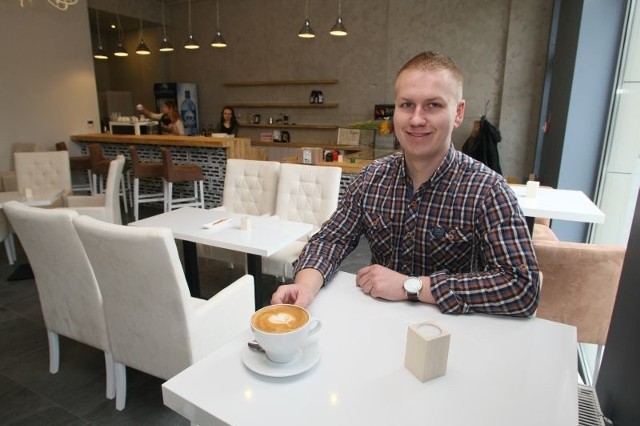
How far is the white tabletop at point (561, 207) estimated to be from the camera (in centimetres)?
230

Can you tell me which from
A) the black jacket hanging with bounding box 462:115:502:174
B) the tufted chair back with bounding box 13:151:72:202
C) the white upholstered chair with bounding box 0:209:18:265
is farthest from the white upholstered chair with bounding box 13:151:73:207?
the black jacket hanging with bounding box 462:115:502:174

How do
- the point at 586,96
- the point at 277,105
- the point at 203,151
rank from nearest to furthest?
1. the point at 586,96
2. the point at 203,151
3. the point at 277,105

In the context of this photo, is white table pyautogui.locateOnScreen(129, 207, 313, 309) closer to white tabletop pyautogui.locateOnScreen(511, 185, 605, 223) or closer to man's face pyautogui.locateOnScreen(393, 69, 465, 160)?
man's face pyautogui.locateOnScreen(393, 69, 465, 160)

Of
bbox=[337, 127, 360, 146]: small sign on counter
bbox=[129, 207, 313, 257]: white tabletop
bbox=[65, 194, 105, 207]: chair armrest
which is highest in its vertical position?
bbox=[337, 127, 360, 146]: small sign on counter

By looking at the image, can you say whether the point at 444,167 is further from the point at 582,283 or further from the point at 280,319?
the point at 582,283

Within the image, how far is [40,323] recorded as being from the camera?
2820 mm

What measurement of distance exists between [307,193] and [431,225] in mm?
1948

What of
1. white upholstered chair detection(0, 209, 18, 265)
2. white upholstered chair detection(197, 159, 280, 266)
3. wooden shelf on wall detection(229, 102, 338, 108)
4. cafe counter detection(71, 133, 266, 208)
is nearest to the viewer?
white upholstered chair detection(197, 159, 280, 266)

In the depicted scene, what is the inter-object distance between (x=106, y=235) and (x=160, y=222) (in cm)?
113

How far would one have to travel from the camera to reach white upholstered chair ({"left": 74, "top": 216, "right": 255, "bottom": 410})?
153 centimetres

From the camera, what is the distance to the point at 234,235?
2.42 metres

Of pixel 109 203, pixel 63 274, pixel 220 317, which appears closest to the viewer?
pixel 220 317

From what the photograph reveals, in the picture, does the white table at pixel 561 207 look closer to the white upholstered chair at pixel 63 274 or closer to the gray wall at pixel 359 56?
the white upholstered chair at pixel 63 274

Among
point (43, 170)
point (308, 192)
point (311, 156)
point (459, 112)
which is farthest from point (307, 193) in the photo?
point (43, 170)
